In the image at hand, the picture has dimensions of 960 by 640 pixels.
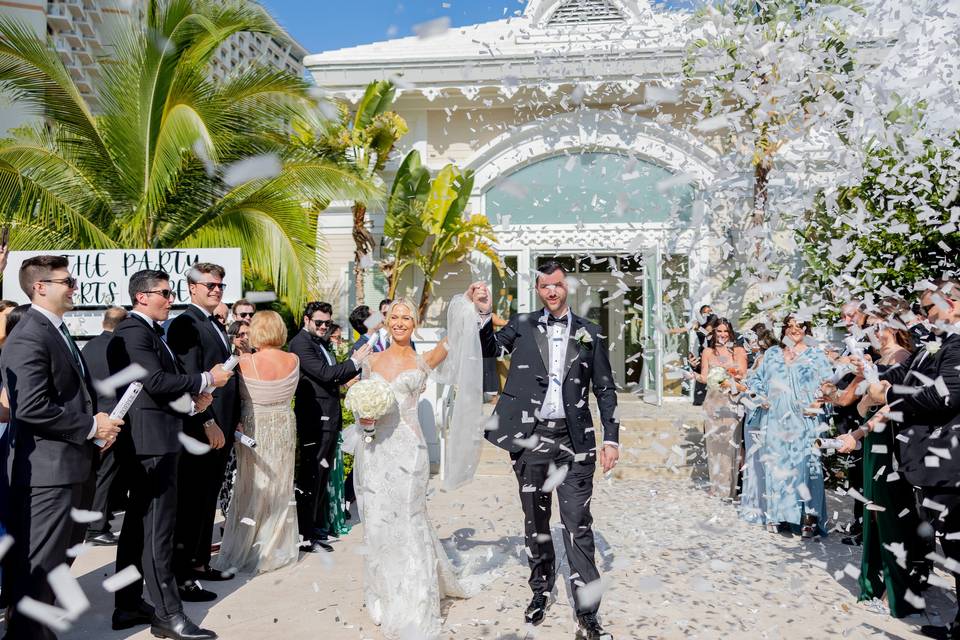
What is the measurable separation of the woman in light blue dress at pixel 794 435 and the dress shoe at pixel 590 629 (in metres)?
3.45

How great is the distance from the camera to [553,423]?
191 inches

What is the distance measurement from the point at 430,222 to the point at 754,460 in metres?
7.96

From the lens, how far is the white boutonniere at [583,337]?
500 centimetres

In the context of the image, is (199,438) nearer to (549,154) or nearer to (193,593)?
(193,593)

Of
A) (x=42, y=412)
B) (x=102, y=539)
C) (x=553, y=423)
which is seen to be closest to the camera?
(x=42, y=412)

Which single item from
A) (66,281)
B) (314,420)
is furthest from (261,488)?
(66,281)

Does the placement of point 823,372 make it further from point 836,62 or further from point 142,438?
point 142,438

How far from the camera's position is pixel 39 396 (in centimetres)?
373

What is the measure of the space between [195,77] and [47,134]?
2.81 metres

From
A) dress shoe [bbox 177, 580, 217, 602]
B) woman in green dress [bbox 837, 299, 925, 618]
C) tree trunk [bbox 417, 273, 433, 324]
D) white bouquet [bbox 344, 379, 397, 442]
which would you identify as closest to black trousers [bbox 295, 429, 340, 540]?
dress shoe [bbox 177, 580, 217, 602]

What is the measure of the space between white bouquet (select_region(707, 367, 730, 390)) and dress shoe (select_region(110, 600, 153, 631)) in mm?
6490

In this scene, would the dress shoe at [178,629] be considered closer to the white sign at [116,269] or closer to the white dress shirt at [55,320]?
the white dress shirt at [55,320]

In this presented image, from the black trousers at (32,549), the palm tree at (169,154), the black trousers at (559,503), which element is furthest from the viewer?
the palm tree at (169,154)

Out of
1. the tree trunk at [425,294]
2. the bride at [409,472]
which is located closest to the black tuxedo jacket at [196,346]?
the bride at [409,472]
